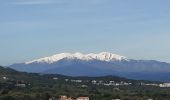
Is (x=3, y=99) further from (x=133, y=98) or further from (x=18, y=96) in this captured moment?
(x=133, y=98)

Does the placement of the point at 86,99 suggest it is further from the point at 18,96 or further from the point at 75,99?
the point at 18,96

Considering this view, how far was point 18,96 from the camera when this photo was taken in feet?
398

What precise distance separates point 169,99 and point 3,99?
1527 inches

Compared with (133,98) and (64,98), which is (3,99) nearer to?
(64,98)

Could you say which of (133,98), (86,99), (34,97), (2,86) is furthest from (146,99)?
(2,86)

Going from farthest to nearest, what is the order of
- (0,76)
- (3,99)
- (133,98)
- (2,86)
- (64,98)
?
(0,76) < (2,86) < (133,98) < (64,98) < (3,99)

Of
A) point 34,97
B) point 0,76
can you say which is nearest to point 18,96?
point 34,97

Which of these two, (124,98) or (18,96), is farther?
(124,98)

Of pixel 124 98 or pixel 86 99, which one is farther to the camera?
pixel 124 98

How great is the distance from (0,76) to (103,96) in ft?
244

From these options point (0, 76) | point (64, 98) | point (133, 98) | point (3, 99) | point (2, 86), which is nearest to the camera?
point (3, 99)

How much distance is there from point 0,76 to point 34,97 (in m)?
79.5

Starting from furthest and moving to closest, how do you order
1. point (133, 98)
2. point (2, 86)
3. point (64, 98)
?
point (2, 86), point (133, 98), point (64, 98)

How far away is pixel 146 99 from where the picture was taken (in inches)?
4973
